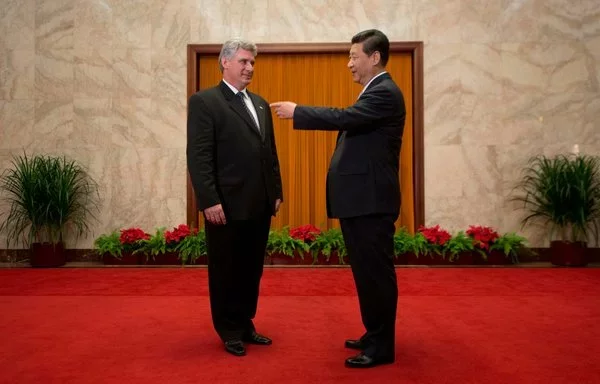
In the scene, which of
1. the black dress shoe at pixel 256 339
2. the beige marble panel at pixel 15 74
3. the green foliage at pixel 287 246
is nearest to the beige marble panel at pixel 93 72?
the beige marble panel at pixel 15 74

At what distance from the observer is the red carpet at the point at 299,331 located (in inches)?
94.0

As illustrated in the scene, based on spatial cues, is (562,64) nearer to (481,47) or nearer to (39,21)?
(481,47)

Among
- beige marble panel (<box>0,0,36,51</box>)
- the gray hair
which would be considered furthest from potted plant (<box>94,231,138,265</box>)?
the gray hair

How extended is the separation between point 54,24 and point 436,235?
202 inches

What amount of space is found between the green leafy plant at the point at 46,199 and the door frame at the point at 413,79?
1263 millimetres

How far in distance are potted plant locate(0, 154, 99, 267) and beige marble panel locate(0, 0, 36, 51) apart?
1.36 meters

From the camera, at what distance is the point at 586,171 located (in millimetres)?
5977

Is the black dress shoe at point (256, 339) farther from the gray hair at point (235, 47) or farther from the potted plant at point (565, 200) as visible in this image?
the potted plant at point (565, 200)

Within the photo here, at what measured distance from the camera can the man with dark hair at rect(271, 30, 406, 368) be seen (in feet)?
8.21

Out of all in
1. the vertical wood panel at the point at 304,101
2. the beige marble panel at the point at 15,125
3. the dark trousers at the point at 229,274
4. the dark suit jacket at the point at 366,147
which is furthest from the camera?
the vertical wood panel at the point at 304,101

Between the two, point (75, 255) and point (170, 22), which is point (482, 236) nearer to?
point (170, 22)

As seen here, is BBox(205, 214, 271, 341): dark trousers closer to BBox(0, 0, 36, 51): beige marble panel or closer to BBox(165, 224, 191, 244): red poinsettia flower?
BBox(165, 224, 191, 244): red poinsettia flower

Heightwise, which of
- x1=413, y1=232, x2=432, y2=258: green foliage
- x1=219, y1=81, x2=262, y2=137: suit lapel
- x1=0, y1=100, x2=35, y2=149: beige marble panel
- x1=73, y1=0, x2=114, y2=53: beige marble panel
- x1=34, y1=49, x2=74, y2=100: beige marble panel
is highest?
x1=73, y1=0, x2=114, y2=53: beige marble panel

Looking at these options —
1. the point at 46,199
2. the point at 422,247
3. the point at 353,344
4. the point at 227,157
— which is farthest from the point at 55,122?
the point at 353,344
